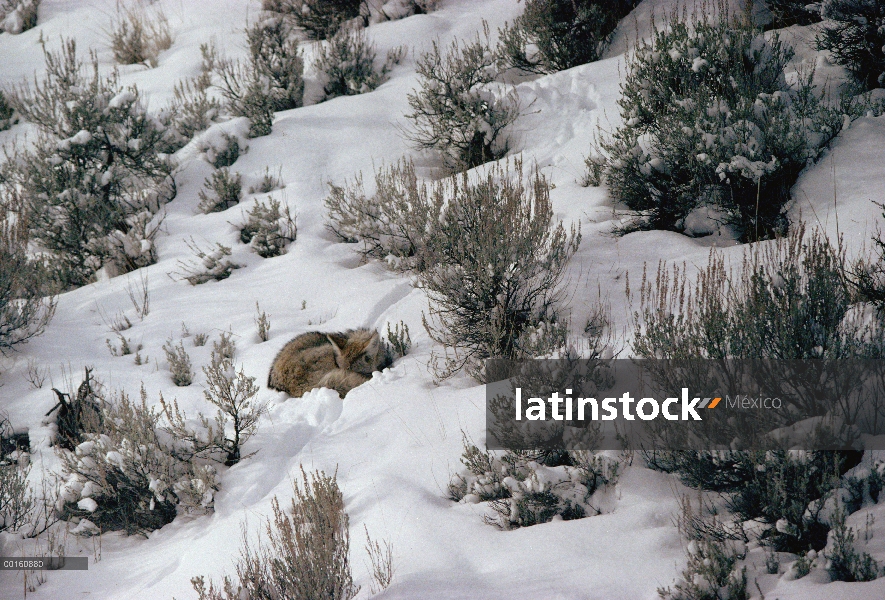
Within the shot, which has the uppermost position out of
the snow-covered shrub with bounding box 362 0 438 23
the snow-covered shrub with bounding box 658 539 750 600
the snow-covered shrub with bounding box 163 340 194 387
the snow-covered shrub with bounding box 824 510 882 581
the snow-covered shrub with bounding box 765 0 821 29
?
the snow-covered shrub with bounding box 362 0 438 23

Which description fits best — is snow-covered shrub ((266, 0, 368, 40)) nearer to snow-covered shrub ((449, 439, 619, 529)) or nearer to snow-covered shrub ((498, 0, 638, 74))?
snow-covered shrub ((498, 0, 638, 74))

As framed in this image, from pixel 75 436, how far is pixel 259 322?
171 cm

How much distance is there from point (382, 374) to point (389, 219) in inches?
79.3

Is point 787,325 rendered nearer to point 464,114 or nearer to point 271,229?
point 464,114

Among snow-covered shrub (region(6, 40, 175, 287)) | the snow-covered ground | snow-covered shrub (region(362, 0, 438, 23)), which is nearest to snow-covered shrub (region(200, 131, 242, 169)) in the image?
the snow-covered ground

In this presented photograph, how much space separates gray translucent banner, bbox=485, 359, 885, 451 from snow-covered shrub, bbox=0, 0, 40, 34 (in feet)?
50.0

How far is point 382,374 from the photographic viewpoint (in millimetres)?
4875

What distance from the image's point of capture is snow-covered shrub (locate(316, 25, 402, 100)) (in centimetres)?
974

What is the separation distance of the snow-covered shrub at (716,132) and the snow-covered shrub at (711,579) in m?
3.46

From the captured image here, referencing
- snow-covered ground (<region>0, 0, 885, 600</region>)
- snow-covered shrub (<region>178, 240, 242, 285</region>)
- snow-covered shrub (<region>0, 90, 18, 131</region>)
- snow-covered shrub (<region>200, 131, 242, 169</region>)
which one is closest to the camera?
snow-covered ground (<region>0, 0, 885, 600</region>)

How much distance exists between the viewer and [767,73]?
589 centimetres

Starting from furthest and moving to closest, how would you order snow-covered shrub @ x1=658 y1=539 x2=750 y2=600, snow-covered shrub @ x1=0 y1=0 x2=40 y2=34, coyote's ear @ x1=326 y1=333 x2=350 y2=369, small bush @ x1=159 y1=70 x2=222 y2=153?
snow-covered shrub @ x1=0 y1=0 x2=40 y2=34 → small bush @ x1=159 y1=70 x2=222 y2=153 → coyote's ear @ x1=326 y1=333 x2=350 y2=369 → snow-covered shrub @ x1=658 y1=539 x2=750 y2=600

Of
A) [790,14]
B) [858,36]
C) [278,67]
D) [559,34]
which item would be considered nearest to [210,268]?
[278,67]

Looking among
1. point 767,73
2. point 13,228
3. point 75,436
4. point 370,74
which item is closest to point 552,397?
point 75,436
